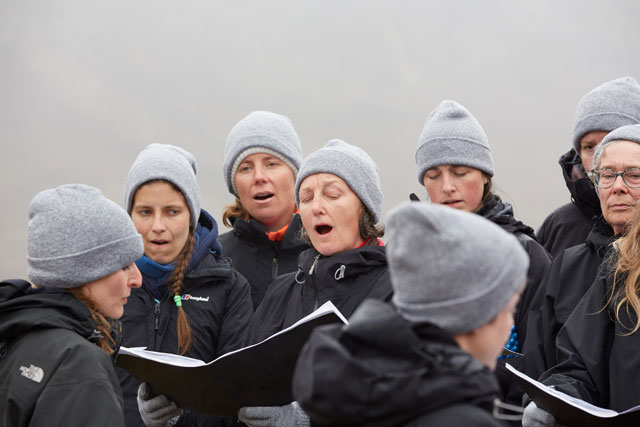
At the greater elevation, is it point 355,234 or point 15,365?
point 355,234

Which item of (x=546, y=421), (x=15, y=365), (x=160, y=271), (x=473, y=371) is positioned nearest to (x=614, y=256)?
(x=546, y=421)

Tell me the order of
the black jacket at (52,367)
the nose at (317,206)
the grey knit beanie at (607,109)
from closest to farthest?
the black jacket at (52,367)
the nose at (317,206)
the grey knit beanie at (607,109)

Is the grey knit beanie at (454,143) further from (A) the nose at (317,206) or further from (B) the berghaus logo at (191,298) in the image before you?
(B) the berghaus logo at (191,298)

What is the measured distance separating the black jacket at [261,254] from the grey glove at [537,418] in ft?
6.30

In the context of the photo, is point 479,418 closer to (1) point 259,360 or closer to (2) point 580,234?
(1) point 259,360

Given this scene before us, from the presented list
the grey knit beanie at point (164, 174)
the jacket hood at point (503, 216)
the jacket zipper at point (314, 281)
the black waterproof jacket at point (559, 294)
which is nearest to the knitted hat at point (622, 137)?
the black waterproof jacket at point (559, 294)

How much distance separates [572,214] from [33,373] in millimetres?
3162

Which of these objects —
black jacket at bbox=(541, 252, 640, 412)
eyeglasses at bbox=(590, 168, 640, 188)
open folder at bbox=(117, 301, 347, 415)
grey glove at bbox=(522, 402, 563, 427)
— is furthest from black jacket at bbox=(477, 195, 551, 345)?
open folder at bbox=(117, 301, 347, 415)

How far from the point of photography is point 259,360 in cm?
285

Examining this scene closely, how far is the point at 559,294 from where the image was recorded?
3559mm

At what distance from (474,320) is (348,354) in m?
0.32

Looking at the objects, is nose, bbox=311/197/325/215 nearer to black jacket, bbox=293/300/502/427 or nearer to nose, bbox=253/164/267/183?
Answer: nose, bbox=253/164/267/183

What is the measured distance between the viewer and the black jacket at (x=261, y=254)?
4.63 metres

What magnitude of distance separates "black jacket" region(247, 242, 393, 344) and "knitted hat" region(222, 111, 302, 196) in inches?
53.0
